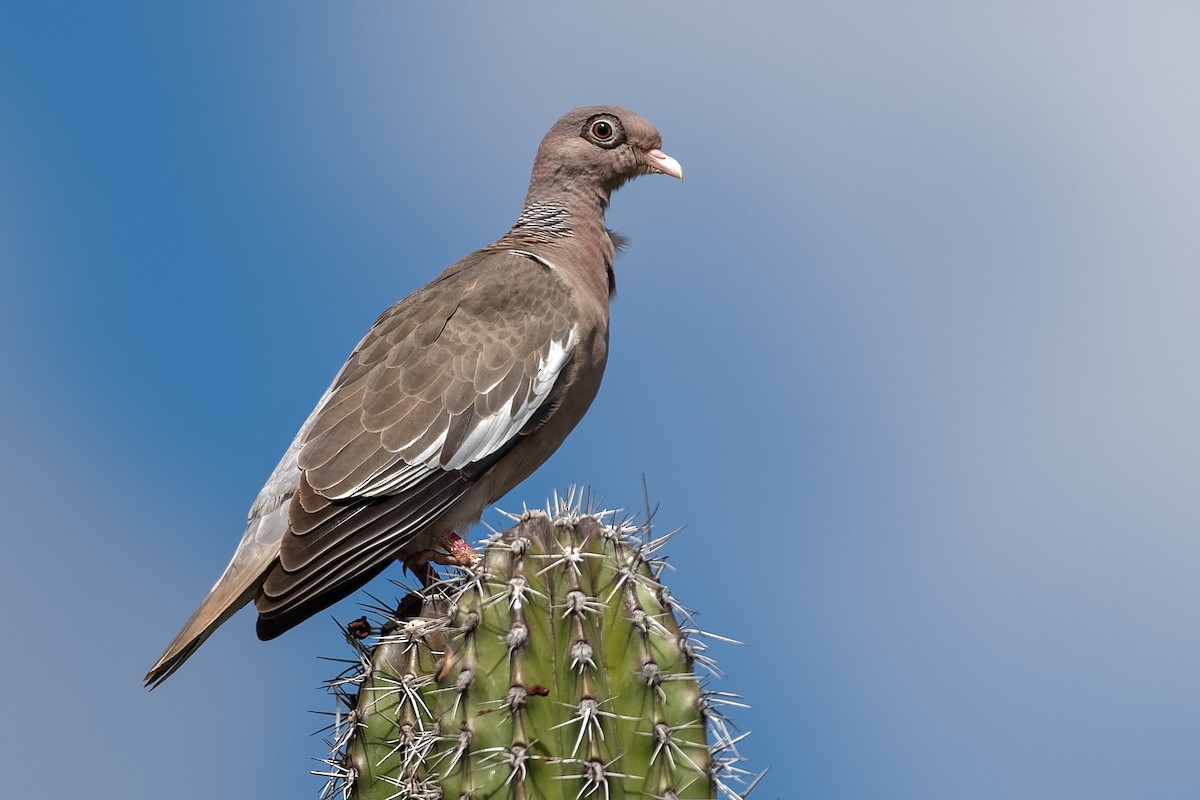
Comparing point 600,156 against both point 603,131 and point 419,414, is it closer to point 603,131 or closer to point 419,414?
point 603,131

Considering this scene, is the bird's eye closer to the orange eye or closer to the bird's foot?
the orange eye

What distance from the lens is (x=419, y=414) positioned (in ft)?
17.3

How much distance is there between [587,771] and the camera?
10.7ft

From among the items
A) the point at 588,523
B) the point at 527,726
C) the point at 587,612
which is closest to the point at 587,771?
the point at 527,726

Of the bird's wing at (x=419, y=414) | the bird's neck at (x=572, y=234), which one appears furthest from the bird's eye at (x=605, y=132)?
the bird's wing at (x=419, y=414)

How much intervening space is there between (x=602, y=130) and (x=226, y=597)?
3422mm

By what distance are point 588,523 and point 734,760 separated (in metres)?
0.79

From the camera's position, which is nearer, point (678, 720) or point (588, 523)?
point (678, 720)

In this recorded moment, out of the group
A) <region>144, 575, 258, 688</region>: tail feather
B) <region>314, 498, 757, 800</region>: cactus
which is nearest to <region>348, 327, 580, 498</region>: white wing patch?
<region>144, 575, 258, 688</region>: tail feather

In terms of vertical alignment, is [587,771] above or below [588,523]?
below

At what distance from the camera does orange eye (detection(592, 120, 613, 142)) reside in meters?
6.79

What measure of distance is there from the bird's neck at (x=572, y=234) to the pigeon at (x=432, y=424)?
0.01 m

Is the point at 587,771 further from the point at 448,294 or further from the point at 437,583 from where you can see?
the point at 448,294

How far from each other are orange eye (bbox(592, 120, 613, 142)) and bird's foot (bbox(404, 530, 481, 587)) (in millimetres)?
2625
